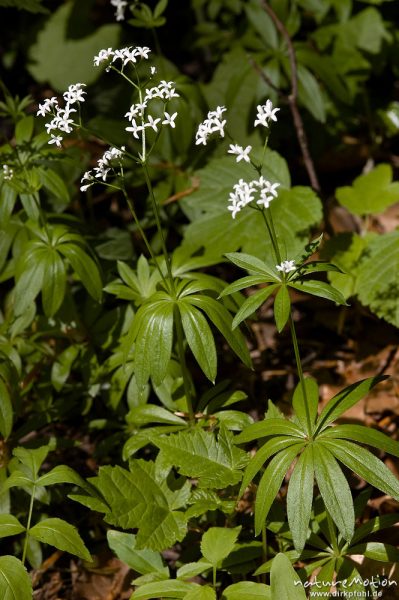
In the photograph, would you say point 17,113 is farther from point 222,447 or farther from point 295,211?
point 222,447

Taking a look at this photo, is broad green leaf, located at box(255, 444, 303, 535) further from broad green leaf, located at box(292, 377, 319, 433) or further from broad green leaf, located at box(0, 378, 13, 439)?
broad green leaf, located at box(0, 378, 13, 439)

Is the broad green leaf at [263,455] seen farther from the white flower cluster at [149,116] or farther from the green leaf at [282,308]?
the white flower cluster at [149,116]

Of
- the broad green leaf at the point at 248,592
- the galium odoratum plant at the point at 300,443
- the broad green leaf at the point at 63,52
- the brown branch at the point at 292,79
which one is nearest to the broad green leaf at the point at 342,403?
the galium odoratum plant at the point at 300,443

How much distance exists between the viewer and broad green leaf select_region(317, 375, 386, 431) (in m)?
2.70

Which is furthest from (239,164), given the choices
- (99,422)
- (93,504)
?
(93,504)

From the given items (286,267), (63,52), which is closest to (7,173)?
(286,267)

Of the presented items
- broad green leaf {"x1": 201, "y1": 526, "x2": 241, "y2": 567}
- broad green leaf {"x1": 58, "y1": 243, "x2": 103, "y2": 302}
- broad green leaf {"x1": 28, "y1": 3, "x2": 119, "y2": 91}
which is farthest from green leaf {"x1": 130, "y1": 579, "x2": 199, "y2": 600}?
broad green leaf {"x1": 28, "y1": 3, "x2": 119, "y2": 91}

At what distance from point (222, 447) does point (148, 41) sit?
13.4 ft

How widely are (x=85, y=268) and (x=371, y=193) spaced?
1906 millimetres

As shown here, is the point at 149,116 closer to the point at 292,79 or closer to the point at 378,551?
the point at 292,79

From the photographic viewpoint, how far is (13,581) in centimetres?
262

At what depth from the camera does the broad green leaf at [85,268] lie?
337 cm

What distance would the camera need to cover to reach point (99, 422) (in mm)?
3682

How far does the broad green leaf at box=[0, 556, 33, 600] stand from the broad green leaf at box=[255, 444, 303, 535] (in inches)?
35.8
